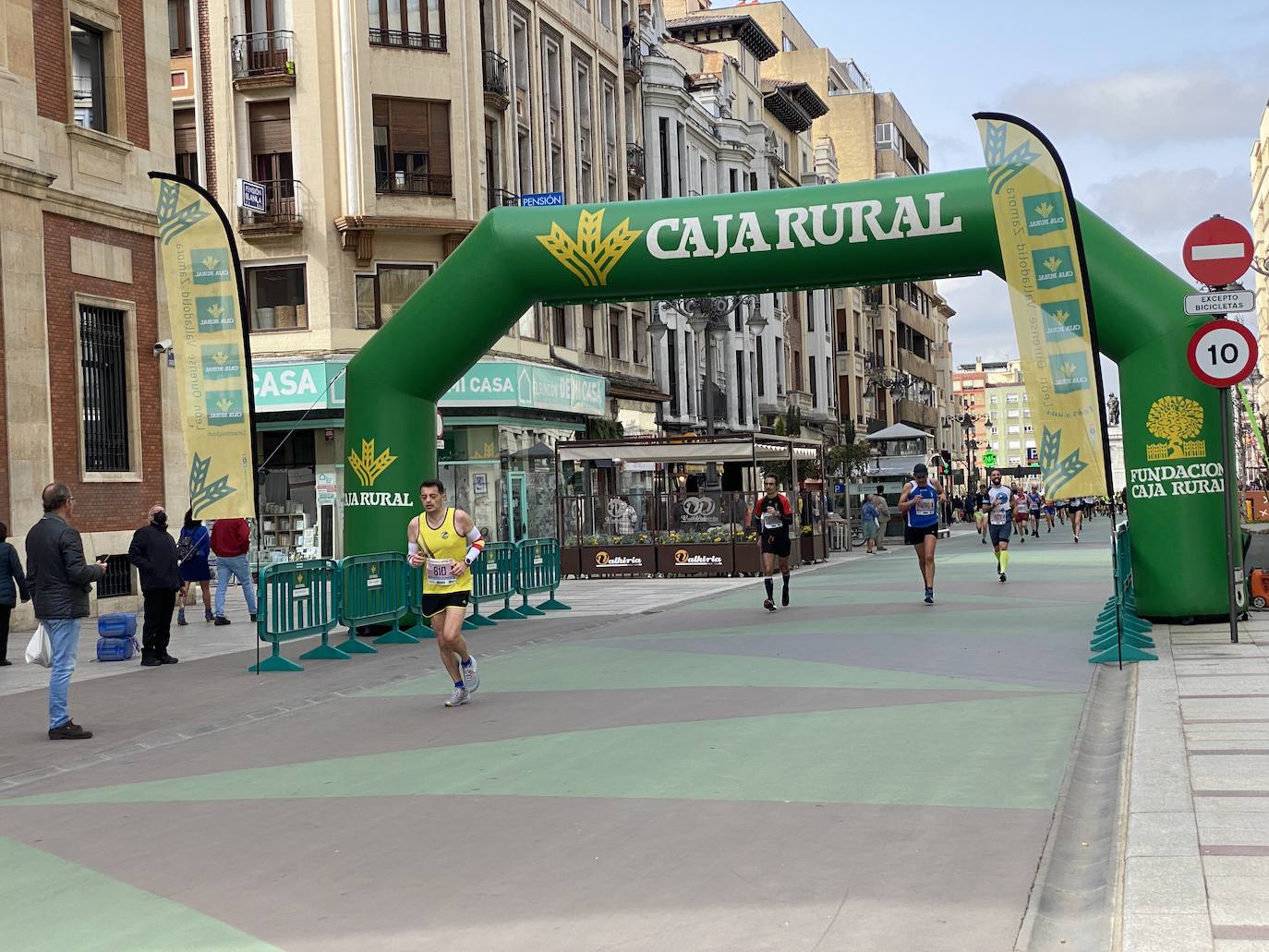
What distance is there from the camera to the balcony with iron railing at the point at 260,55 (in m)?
34.8

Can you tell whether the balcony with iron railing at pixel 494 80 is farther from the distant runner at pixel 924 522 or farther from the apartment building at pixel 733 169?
the distant runner at pixel 924 522

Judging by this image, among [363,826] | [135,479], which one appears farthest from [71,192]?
[363,826]

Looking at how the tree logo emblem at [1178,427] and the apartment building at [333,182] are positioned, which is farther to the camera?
the apartment building at [333,182]

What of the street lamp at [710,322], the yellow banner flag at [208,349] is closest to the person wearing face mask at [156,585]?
the yellow banner flag at [208,349]

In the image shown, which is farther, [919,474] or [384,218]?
[384,218]

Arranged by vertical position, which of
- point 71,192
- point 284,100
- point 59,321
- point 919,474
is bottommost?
point 919,474

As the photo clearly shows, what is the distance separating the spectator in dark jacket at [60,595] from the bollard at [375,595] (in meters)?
5.08

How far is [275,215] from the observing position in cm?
3475

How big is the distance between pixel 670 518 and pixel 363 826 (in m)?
23.5

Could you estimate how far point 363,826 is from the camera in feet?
24.2

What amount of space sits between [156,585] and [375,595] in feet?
7.52

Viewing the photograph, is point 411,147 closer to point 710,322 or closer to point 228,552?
point 710,322

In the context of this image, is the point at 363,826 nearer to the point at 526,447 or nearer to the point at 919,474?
the point at 919,474

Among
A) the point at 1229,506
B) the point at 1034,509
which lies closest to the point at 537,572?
the point at 1229,506
